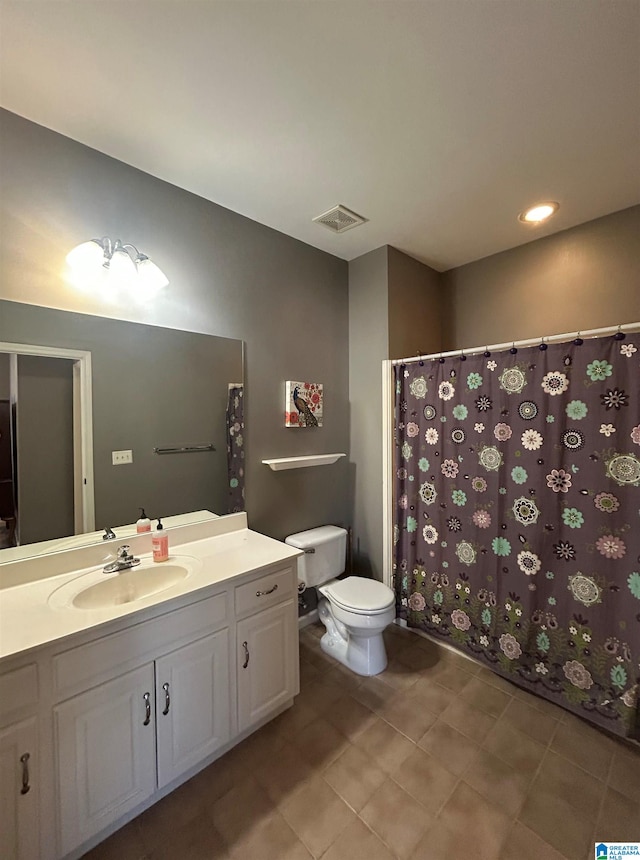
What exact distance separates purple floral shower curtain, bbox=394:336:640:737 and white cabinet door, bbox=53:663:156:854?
1.62 metres

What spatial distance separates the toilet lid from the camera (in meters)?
1.90

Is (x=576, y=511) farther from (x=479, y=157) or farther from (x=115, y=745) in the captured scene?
(x=115, y=745)

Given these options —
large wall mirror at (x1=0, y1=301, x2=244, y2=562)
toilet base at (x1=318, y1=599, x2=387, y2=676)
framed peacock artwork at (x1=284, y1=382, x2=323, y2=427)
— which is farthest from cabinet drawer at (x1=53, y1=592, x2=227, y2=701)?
framed peacock artwork at (x1=284, y1=382, x2=323, y2=427)

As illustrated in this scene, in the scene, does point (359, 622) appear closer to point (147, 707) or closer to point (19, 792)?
point (147, 707)

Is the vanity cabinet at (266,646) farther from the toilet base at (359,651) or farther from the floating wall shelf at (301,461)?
the floating wall shelf at (301,461)

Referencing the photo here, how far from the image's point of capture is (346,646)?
6.84 feet

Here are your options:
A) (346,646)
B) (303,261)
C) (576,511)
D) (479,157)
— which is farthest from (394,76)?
(346,646)

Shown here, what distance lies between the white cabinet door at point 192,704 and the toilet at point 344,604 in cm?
74

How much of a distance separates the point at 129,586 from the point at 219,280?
5.11 feet

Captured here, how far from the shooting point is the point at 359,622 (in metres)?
1.89

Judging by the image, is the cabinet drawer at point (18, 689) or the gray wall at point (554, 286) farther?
the gray wall at point (554, 286)

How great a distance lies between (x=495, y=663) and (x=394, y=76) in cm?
266

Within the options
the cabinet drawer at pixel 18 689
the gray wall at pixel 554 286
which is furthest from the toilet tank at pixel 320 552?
the gray wall at pixel 554 286

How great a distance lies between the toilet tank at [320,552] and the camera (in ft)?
7.22
